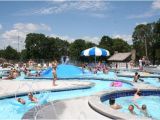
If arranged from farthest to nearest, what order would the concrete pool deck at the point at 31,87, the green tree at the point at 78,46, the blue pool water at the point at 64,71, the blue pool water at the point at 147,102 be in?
the green tree at the point at 78,46 → the blue pool water at the point at 64,71 → the concrete pool deck at the point at 31,87 → the blue pool water at the point at 147,102

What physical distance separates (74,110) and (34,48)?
8039 centimetres

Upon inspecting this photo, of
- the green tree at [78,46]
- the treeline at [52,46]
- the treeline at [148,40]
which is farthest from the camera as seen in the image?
the treeline at [52,46]

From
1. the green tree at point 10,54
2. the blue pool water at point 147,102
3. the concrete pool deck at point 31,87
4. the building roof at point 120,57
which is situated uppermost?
the green tree at point 10,54

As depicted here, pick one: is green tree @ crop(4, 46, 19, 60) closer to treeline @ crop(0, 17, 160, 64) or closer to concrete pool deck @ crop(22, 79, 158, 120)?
treeline @ crop(0, 17, 160, 64)

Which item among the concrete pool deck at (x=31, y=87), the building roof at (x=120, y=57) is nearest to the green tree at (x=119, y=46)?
the building roof at (x=120, y=57)

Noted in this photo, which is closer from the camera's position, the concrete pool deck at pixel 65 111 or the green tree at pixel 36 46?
the concrete pool deck at pixel 65 111

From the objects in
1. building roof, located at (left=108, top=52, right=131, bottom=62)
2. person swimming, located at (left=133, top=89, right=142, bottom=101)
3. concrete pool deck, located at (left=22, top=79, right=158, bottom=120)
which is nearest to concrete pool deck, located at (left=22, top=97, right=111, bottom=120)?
concrete pool deck, located at (left=22, top=79, right=158, bottom=120)

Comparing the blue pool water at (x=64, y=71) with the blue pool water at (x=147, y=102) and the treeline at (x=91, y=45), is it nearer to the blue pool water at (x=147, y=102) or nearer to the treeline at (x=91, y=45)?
the blue pool water at (x=147, y=102)

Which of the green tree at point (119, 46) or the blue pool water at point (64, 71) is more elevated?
the green tree at point (119, 46)

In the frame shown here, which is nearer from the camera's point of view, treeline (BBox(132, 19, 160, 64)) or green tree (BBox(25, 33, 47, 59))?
treeline (BBox(132, 19, 160, 64))

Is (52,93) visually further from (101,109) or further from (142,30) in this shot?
(142,30)

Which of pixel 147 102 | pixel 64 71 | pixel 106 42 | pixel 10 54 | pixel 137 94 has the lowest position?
pixel 147 102

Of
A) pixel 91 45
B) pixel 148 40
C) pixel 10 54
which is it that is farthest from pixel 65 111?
pixel 10 54

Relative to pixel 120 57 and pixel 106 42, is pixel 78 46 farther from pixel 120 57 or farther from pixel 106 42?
pixel 120 57
